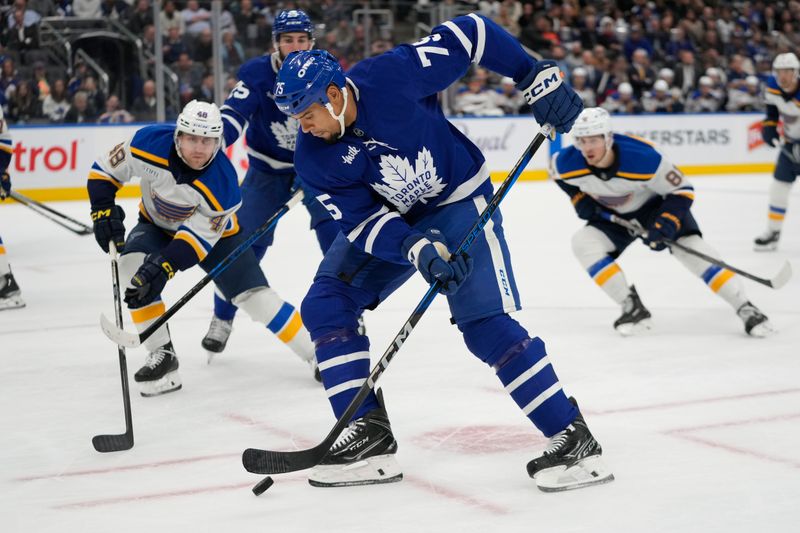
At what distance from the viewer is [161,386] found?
3633 millimetres

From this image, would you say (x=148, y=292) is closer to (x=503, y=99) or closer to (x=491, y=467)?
(x=491, y=467)

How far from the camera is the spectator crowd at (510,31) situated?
32.1 ft

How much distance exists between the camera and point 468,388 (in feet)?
11.8

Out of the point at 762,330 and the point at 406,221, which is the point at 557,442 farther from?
the point at 762,330

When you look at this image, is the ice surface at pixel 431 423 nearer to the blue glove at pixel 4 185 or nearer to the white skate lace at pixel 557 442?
the white skate lace at pixel 557 442

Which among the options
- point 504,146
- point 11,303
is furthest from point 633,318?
point 504,146

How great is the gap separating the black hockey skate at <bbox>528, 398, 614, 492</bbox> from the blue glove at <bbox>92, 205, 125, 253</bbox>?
5.38 feet

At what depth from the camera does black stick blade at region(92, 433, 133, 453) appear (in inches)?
114

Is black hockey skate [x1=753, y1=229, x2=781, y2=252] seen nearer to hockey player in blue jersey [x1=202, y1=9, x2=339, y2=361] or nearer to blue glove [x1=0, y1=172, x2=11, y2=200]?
hockey player in blue jersey [x1=202, y1=9, x2=339, y2=361]

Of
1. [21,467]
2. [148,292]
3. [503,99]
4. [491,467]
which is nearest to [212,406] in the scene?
[148,292]

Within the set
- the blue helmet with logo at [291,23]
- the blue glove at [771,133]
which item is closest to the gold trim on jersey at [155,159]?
the blue helmet with logo at [291,23]

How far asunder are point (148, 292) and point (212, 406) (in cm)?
42

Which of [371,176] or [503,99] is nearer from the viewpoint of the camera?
[371,176]

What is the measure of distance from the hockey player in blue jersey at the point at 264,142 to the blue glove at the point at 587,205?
1223mm
